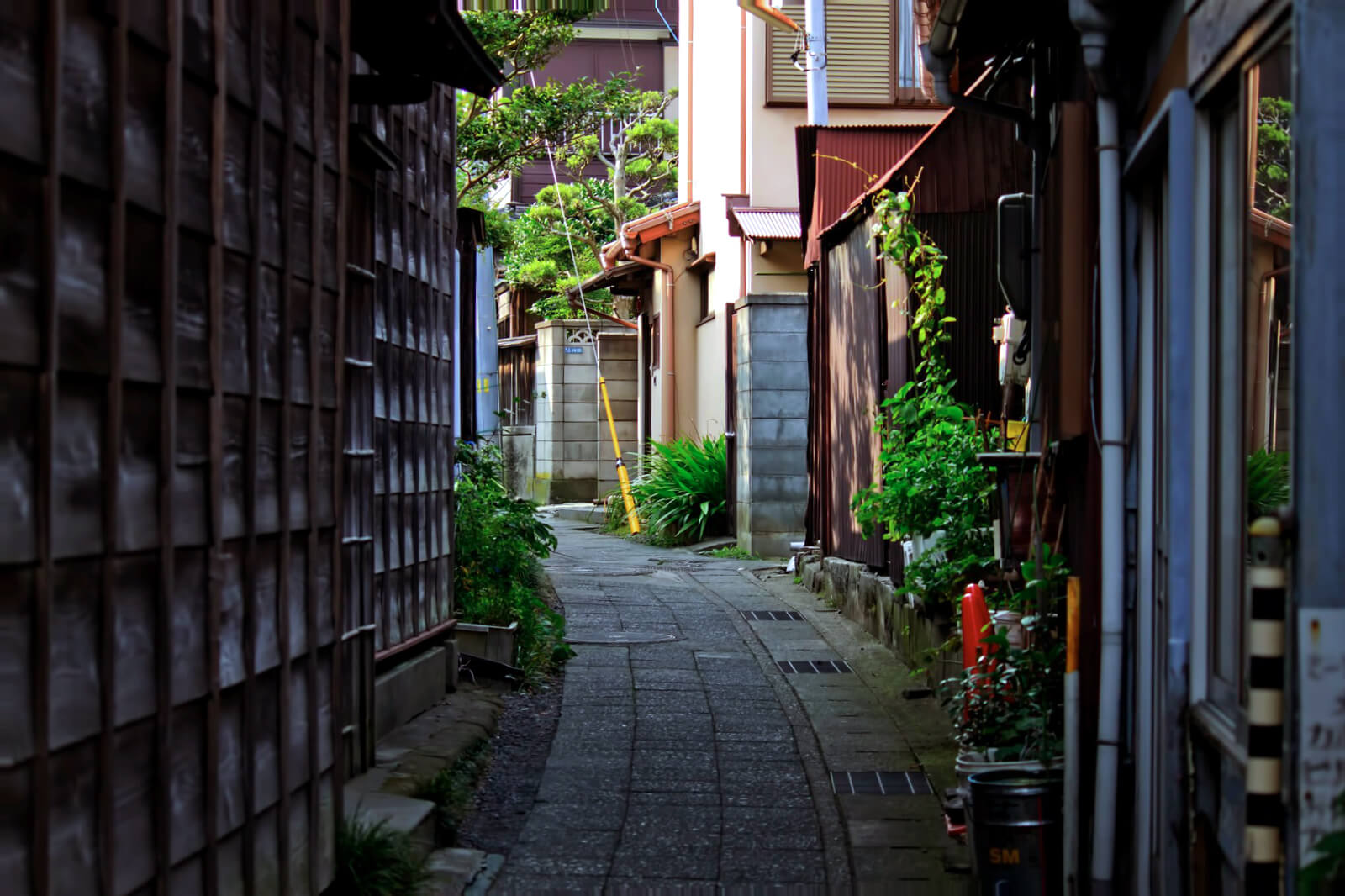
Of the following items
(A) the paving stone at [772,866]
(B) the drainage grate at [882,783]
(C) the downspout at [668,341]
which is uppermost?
(C) the downspout at [668,341]

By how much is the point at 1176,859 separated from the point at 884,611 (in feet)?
20.8

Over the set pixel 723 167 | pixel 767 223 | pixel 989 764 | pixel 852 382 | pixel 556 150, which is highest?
pixel 556 150

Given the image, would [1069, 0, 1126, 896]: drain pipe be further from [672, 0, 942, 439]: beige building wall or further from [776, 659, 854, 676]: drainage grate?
[672, 0, 942, 439]: beige building wall

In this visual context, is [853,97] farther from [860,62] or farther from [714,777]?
[714,777]

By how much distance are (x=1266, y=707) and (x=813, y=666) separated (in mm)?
7137

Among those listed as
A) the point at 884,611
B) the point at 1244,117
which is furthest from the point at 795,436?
the point at 1244,117

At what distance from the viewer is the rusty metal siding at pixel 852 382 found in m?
11.0

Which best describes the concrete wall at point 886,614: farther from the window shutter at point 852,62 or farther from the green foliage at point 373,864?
the window shutter at point 852,62

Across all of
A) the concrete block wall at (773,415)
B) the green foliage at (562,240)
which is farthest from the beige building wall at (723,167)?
the green foliage at (562,240)

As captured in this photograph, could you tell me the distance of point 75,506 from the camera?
316cm

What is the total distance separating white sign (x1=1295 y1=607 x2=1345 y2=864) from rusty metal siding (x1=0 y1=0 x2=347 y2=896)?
2511mm

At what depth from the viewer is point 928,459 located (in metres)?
8.30

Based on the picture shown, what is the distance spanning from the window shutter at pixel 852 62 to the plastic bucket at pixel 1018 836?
1374cm

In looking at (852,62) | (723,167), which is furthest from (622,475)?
(852,62)
